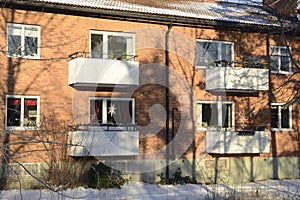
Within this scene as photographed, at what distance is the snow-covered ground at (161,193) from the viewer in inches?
500

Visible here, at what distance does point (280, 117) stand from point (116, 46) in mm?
8338

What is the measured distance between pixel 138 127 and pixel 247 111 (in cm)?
522

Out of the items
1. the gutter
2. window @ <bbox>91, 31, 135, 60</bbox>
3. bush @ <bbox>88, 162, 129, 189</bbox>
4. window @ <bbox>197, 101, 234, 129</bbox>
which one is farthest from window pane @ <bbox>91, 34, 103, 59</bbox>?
window @ <bbox>197, 101, 234, 129</bbox>

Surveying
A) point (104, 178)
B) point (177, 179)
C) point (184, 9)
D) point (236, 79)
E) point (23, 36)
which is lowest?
point (177, 179)

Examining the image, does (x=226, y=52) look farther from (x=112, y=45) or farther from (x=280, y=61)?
(x=112, y=45)

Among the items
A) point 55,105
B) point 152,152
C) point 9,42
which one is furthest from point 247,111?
point 9,42

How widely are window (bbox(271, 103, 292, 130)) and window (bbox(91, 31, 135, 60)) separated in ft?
23.8

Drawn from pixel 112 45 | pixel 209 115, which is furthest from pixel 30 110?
pixel 209 115

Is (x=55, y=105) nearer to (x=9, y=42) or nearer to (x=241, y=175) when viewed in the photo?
(x=9, y=42)

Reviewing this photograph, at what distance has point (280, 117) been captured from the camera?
2080 centimetres

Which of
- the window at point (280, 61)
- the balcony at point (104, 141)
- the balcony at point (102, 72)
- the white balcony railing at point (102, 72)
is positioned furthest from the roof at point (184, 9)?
the balcony at point (104, 141)

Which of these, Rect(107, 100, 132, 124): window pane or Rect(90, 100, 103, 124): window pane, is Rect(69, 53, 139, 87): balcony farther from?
Rect(107, 100, 132, 124): window pane

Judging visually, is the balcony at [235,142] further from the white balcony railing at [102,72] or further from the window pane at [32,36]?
the window pane at [32,36]

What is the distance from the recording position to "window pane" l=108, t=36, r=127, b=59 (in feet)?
58.2
